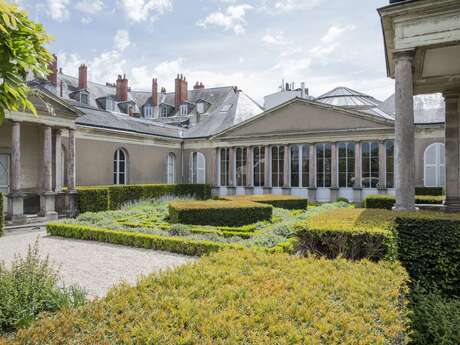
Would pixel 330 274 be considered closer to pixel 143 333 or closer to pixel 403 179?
pixel 143 333

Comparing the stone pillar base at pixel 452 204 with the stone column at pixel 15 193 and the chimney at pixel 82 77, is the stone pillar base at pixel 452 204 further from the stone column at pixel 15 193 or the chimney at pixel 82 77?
the chimney at pixel 82 77

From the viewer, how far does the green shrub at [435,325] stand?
355 cm

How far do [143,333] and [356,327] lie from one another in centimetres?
175

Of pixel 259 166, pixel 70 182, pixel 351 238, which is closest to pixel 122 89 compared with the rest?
pixel 259 166

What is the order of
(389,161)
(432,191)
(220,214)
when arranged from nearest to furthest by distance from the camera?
1. (220,214)
2. (432,191)
3. (389,161)

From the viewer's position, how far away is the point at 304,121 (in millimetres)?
22812

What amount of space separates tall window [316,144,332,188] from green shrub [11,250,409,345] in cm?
1823

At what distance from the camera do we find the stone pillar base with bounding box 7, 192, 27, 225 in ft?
47.1

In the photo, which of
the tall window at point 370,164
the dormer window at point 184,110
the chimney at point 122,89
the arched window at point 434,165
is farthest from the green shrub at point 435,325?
the chimney at point 122,89

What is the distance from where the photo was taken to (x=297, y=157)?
76.3 ft

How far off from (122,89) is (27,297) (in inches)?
1200

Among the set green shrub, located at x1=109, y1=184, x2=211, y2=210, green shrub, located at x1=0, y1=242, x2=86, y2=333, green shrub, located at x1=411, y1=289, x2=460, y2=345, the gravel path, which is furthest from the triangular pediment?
green shrub, located at x1=0, y1=242, x2=86, y2=333

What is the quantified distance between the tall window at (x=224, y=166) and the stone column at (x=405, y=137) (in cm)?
1806

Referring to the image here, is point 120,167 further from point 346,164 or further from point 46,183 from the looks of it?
point 346,164
